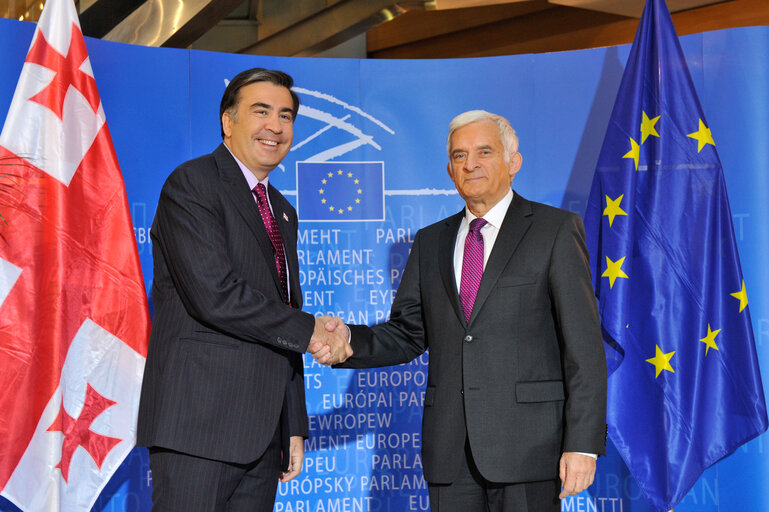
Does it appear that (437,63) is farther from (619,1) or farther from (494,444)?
(494,444)

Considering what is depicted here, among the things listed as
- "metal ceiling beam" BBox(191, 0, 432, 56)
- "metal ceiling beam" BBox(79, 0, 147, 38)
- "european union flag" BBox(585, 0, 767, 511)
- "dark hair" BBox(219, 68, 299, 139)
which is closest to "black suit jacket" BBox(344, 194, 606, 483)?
"dark hair" BBox(219, 68, 299, 139)

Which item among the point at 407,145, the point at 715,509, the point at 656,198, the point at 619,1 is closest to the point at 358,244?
the point at 407,145

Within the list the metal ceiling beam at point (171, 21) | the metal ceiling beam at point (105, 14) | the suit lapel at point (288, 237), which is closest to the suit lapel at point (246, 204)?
the suit lapel at point (288, 237)

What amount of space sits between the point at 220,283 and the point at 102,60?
204cm

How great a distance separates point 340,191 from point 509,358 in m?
1.90

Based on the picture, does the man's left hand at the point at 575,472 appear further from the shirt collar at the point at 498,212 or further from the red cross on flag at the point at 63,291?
the red cross on flag at the point at 63,291

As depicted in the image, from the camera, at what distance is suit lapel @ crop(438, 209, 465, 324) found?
2451 mm

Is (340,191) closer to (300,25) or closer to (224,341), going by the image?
(224,341)

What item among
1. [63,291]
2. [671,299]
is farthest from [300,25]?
[671,299]

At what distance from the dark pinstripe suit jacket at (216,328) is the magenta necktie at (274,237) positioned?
0.17 ft

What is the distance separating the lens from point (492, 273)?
7.88ft

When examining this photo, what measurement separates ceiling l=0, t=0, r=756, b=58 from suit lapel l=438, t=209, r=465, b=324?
274 cm

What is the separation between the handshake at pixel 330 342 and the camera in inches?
103

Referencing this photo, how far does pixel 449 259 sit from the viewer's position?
256cm
